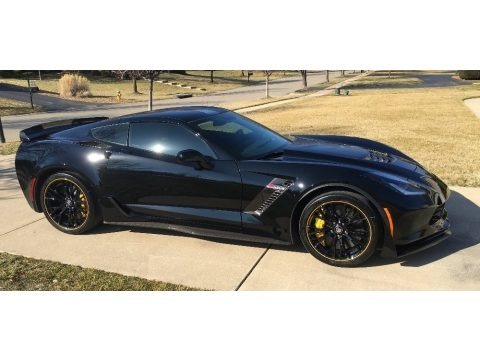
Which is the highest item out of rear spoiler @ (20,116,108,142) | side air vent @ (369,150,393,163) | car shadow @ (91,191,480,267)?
rear spoiler @ (20,116,108,142)

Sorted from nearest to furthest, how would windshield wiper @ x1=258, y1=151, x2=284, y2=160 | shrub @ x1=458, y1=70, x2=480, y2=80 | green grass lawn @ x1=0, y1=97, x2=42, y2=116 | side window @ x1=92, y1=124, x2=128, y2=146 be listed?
windshield wiper @ x1=258, y1=151, x2=284, y2=160 < side window @ x1=92, y1=124, x2=128, y2=146 < green grass lawn @ x1=0, y1=97, x2=42, y2=116 < shrub @ x1=458, y1=70, x2=480, y2=80

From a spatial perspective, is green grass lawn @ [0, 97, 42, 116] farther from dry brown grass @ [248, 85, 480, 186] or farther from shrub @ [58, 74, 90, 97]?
dry brown grass @ [248, 85, 480, 186]

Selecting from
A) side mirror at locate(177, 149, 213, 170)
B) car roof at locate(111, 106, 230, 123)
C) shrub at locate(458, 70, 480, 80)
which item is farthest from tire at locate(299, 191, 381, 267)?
shrub at locate(458, 70, 480, 80)

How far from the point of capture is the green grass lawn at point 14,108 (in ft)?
80.8

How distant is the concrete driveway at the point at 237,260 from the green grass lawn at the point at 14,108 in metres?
22.3

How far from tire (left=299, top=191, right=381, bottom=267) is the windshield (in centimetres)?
85

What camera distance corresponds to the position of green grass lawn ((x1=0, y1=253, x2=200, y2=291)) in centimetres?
369

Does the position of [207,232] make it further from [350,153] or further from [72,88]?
[72,88]

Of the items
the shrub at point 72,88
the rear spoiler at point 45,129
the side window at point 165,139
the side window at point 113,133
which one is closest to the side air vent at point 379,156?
the side window at point 165,139

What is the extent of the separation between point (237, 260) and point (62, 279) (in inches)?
62.7

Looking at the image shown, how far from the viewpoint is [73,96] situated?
36188 millimetres

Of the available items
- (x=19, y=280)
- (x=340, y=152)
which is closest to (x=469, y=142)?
(x=340, y=152)
